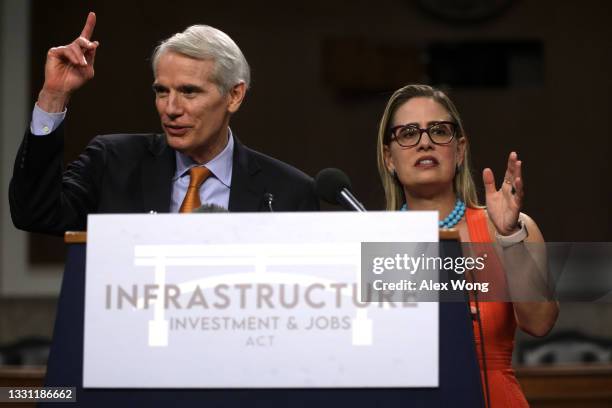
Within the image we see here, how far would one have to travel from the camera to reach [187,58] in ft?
7.36

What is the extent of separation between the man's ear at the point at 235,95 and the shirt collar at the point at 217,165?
0.35ft

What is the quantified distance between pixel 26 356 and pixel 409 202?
9.97 ft

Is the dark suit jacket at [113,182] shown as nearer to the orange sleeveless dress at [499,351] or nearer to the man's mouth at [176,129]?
the man's mouth at [176,129]

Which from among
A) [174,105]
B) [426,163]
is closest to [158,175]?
[174,105]

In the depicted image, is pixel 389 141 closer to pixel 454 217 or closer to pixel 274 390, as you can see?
pixel 454 217

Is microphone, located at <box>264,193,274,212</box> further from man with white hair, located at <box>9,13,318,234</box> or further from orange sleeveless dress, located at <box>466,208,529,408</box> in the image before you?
orange sleeveless dress, located at <box>466,208,529,408</box>

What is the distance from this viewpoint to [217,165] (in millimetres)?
2373

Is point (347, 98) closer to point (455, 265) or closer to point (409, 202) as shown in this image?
point (409, 202)

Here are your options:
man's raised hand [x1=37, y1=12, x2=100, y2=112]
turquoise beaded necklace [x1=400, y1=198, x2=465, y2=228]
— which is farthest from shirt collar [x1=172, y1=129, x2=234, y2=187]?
turquoise beaded necklace [x1=400, y1=198, x2=465, y2=228]

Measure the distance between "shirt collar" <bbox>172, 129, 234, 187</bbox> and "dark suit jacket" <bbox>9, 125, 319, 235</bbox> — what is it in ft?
0.07

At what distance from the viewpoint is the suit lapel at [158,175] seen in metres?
2.18

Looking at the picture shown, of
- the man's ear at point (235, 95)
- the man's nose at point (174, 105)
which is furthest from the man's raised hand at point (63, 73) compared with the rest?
the man's ear at point (235, 95)

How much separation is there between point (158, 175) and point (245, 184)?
0.21 m

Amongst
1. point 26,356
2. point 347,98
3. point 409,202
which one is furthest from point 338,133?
point 409,202
